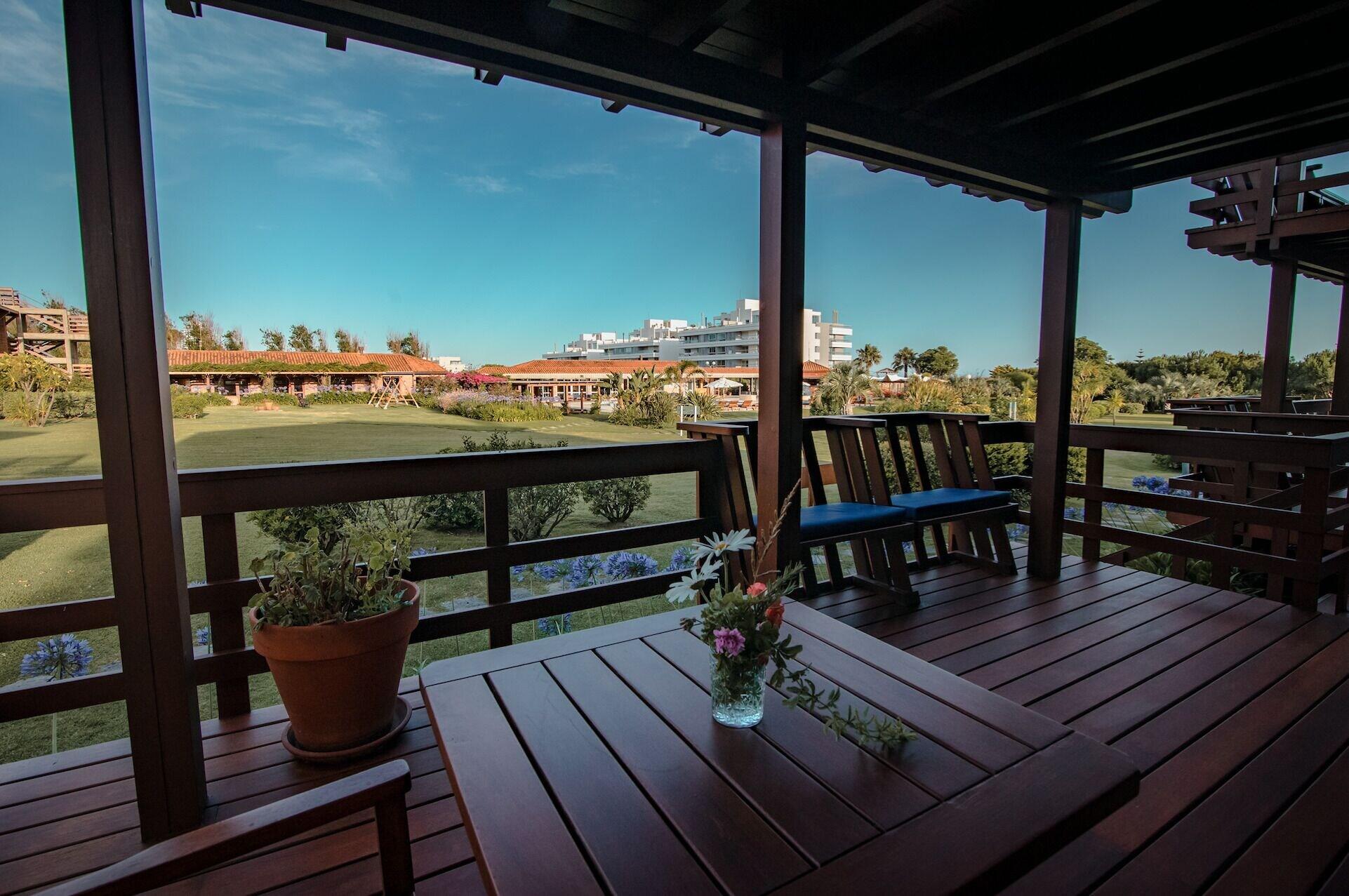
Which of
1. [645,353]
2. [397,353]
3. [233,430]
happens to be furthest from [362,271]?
[645,353]

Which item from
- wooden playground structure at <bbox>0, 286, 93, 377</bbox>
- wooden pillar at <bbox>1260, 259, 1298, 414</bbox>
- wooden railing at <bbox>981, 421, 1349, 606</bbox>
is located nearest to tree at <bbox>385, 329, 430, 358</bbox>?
wooden playground structure at <bbox>0, 286, 93, 377</bbox>

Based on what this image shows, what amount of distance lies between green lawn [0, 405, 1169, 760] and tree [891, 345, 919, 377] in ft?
40.9

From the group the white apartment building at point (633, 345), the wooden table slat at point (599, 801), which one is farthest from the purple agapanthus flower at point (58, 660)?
the white apartment building at point (633, 345)

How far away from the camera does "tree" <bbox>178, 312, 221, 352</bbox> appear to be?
16688 millimetres

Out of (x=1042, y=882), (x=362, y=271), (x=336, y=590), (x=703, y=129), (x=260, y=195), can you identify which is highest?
(x=260, y=195)

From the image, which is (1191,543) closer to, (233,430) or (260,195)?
(233,430)

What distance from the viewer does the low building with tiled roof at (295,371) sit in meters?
14.6

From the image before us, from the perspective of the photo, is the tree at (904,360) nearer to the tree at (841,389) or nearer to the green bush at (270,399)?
the tree at (841,389)

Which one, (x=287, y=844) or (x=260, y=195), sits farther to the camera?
(x=260, y=195)

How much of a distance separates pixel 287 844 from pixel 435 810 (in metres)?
0.32

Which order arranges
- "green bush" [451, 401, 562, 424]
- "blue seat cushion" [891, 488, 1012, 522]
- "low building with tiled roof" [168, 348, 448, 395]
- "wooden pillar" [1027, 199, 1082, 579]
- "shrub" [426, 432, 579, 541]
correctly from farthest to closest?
"green bush" [451, 401, 562, 424] → "low building with tiled roof" [168, 348, 448, 395] → "shrub" [426, 432, 579, 541] → "wooden pillar" [1027, 199, 1082, 579] → "blue seat cushion" [891, 488, 1012, 522]

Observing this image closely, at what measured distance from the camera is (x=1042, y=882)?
1.35 meters

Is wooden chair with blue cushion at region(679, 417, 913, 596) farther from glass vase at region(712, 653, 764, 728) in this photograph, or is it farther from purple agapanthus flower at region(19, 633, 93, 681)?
purple agapanthus flower at region(19, 633, 93, 681)

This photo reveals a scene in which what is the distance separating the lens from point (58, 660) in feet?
7.72
